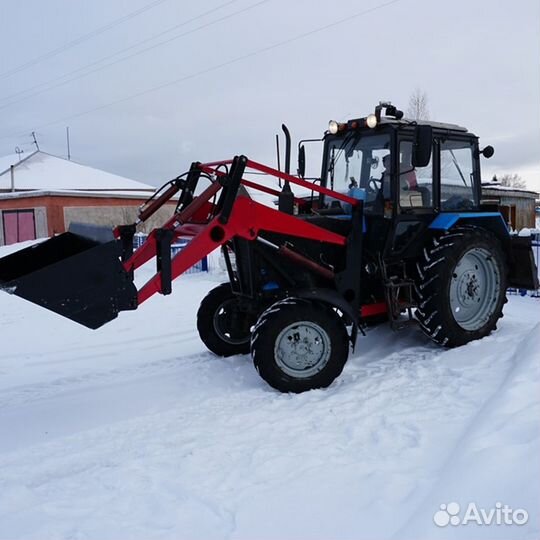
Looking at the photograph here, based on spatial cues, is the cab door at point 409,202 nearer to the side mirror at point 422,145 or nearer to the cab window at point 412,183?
the cab window at point 412,183

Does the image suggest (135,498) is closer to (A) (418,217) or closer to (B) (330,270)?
(B) (330,270)

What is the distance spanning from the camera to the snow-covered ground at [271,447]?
272 centimetres

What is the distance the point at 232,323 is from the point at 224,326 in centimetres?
9

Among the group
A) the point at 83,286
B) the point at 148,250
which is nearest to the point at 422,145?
the point at 148,250

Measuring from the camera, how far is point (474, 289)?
5.73 meters

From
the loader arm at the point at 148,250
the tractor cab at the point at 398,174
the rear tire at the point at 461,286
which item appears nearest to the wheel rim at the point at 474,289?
the rear tire at the point at 461,286

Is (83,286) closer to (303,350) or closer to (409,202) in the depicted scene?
(303,350)

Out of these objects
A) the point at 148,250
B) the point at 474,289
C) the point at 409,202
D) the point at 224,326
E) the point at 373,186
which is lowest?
the point at 224,326

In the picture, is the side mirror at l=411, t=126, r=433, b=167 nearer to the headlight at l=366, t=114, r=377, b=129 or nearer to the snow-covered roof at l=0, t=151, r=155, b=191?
the headlight at l=366, t=114, r=377, b=129

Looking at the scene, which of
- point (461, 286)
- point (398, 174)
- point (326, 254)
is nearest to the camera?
point (398, 174)

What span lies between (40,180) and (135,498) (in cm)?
3230

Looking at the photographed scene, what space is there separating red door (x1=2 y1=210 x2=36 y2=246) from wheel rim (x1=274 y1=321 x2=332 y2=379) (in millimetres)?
19953

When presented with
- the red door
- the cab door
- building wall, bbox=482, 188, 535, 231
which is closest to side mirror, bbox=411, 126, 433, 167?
the cab door

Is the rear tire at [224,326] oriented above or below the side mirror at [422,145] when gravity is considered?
below
